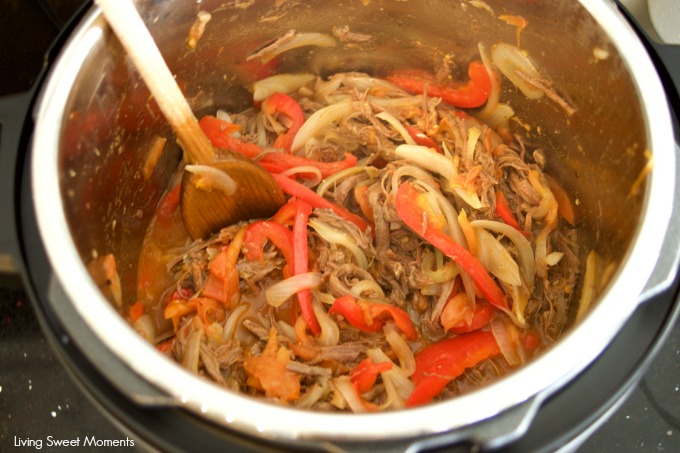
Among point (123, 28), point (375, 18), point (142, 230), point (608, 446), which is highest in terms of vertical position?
point (123, 28)

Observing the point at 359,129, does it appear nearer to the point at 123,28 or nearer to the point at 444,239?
the point at 444,239

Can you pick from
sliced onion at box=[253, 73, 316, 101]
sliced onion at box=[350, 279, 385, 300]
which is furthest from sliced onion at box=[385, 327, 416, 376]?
sliced onion at box=[253, 73, 316, 101]

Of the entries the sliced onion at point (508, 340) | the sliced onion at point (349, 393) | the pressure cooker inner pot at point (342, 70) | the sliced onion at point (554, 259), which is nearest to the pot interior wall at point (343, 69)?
the pressure cooker inner pot at point (342, 70)

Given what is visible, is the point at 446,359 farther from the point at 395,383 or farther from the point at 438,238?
the point at 438,238

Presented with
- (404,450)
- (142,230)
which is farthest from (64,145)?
(404,450)

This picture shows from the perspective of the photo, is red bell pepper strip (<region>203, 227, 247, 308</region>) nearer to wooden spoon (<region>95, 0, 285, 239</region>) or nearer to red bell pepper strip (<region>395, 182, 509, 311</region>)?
wooden spoon (<region>95, 0, 285, 239</region>)

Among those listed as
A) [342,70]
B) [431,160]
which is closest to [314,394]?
[431,160]
